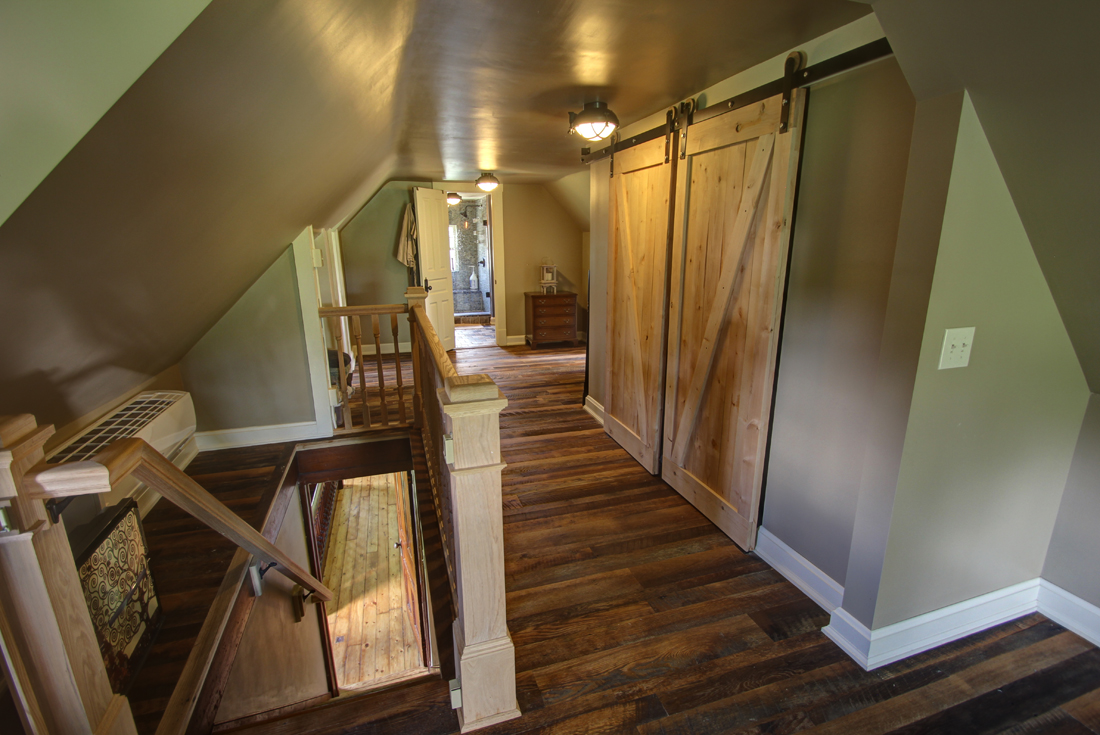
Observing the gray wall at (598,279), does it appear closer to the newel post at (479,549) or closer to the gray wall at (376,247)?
the newel post at (479,549)

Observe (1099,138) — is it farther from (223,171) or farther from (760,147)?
(223,171)

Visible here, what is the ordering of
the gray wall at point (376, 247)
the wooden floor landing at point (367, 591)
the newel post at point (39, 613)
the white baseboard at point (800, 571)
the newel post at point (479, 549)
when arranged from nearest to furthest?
the newel post at point (39, 613), the newel post at point (479, 549), the white baseboard at point (800, 571), the wooden floor landing at point (367, 591), the gray wall at point (376, 247)

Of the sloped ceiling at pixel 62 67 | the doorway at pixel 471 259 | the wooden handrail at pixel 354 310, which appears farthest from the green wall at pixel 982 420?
the doorway at pixel 471 259

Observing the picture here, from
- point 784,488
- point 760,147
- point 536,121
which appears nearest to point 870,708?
point 784,488

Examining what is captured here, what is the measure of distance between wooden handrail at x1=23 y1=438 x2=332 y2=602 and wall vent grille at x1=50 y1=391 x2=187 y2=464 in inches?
28.5

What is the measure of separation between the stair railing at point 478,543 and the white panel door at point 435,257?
4572 mm

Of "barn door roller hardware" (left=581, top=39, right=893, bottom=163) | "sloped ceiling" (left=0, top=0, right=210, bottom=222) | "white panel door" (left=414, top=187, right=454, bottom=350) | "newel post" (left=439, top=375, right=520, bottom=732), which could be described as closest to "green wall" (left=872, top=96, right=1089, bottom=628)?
"barn door roller hardware" (left=581, top=39, right=893, bottom=163)

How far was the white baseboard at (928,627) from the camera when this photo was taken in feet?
5.69

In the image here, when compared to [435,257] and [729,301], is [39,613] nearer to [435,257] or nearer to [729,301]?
[729,301]

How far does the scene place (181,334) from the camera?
8.97ft

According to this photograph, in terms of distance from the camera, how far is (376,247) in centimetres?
618

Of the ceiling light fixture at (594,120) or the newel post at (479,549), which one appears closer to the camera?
the newel post at (479,549)

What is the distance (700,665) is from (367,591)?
466 centimetres

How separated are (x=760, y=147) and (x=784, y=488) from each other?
1.43 meters
